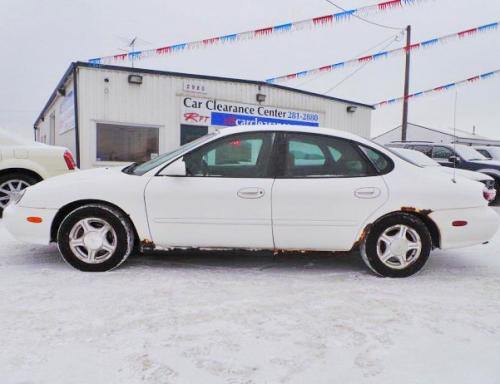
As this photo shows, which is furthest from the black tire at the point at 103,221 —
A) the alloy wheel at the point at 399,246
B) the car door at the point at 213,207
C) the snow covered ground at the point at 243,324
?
the alloy wheel at the point at 399,246

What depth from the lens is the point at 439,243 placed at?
3951 mm

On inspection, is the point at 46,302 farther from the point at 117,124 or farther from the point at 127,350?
the point at 117,124

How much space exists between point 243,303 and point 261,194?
1026 mm

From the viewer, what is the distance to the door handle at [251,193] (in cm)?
382

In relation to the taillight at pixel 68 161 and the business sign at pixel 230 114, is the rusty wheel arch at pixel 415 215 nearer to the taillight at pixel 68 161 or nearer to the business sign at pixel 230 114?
the taillight at pixel 68 161

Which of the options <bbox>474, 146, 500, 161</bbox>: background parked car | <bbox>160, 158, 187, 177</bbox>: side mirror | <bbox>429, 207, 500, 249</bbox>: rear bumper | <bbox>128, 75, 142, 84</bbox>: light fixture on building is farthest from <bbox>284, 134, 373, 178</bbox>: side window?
<bbox>474, 146, 500, 161</bbox>: background parked car

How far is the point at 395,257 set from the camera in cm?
396

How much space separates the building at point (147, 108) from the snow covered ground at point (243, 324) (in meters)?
8.24

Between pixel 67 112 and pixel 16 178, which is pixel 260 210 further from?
pixel 67 112

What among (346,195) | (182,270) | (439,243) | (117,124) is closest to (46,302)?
(182,270)

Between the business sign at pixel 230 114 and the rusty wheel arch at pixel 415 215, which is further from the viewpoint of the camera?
the business sign at pixel 230 114

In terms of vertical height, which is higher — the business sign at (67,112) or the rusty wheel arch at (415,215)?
the business sign at (67,112)

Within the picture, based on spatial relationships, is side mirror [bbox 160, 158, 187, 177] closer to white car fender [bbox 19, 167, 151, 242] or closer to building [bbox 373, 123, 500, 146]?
white car fender [bbox 19, 167, 151, 242]

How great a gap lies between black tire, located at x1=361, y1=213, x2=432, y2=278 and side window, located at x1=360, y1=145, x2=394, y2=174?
435 millimetres
